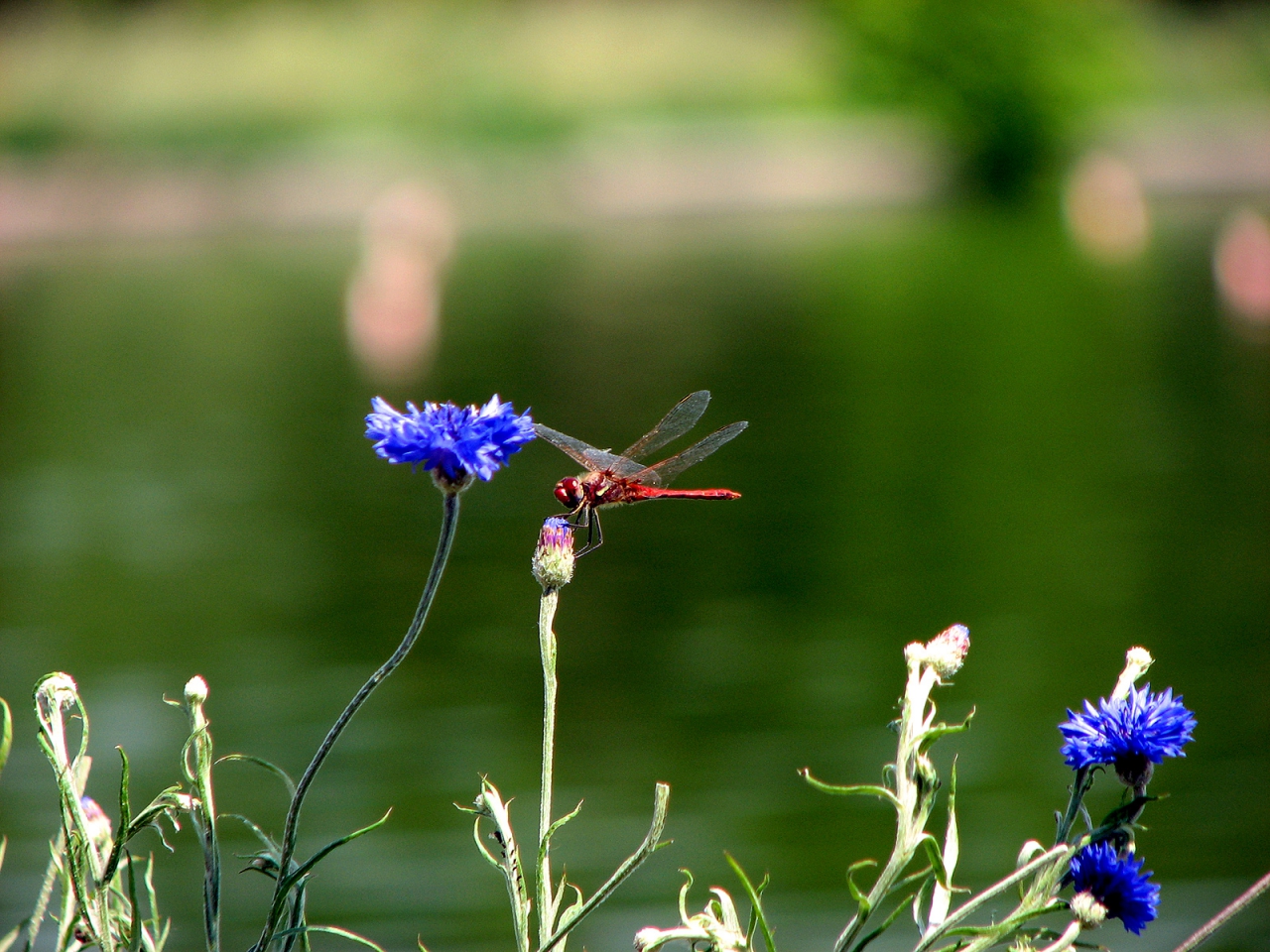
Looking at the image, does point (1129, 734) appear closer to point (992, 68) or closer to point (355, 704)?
point (355, 704)

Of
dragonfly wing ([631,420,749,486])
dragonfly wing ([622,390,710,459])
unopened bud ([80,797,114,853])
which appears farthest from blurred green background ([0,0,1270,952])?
unopened bud ([80,797,114,853])

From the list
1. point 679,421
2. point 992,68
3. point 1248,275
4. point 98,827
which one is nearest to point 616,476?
point 679,421

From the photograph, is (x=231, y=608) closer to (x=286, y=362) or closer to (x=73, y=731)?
(x=73, y=731)

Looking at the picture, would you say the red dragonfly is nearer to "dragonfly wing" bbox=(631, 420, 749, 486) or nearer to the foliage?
"dragonfly wing" bbox=(631, 420, 749, 486)

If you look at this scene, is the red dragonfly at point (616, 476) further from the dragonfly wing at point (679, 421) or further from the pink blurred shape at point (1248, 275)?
the pink blurred shape at point (1248, 275)

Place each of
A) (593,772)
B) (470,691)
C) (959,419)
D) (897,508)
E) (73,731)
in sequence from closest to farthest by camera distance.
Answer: (593,772)
(470,691)
(73,731)
(897,508)
(959,419)

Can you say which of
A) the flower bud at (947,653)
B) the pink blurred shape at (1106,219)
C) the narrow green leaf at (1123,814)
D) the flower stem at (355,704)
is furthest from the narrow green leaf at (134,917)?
the pink blurred shape at (1106,219)

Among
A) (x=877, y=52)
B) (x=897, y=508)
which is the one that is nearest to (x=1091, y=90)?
(x=877, y=52)
